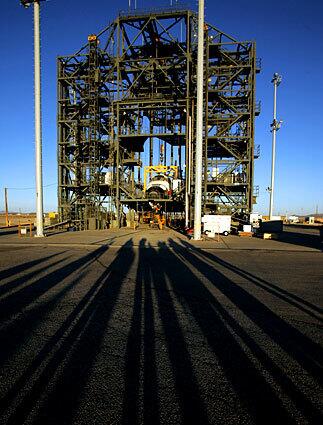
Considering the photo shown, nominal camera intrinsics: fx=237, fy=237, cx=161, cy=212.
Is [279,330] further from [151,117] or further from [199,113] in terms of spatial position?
[151,117]

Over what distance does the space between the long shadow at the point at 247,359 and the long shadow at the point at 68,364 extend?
5.53 feet

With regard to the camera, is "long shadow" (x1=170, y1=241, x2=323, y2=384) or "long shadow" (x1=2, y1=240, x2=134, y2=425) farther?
"long shadow" (x1=170, y1=241, x2=323, y2=384)

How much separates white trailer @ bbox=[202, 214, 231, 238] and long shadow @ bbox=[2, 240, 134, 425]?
15999 millimetres

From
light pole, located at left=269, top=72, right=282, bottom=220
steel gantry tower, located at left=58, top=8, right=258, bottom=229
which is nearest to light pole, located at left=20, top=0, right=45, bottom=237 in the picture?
steel gantry tower, located at left=58, top=8, right=258, bottom=229

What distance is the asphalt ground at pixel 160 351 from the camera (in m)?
2.28

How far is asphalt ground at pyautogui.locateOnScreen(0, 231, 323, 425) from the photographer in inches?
89.8

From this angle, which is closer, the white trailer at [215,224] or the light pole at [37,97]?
the light pole at [37,97]

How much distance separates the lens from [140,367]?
2920 millimetres

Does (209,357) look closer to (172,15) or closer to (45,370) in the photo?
(45,370)

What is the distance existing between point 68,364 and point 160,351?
1.19 metres

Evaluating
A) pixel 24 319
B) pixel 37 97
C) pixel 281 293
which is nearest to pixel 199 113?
pixel 37 97

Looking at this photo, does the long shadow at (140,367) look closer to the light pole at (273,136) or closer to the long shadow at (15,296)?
the long shadow at (15,296)

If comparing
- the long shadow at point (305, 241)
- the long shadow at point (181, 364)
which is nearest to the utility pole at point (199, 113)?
the long shadow at point (305, 241)

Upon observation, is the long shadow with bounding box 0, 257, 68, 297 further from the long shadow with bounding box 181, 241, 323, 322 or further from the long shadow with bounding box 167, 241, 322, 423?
the long shadow with bounding box 181, 241, 323, 322
